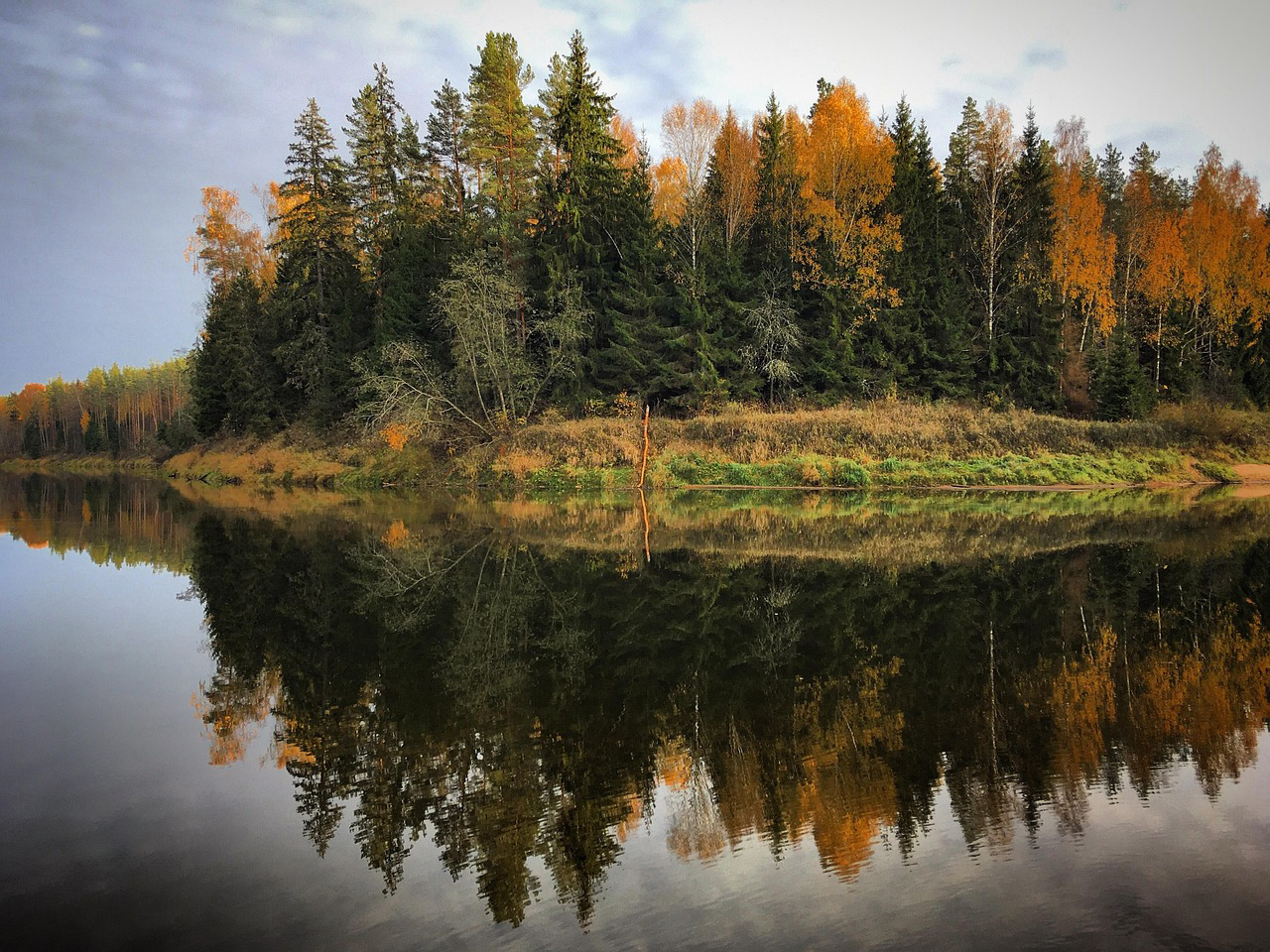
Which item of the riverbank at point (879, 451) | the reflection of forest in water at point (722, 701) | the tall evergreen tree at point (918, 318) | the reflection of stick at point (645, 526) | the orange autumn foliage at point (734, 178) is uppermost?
the orange autumn foliage at point (734, 178)

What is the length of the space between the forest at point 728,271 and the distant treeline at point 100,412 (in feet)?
192

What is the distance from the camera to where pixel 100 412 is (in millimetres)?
104250

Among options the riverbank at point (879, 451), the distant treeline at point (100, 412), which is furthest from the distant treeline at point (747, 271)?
the distant treeline at point (100, 412)

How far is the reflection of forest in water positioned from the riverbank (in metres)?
16.5

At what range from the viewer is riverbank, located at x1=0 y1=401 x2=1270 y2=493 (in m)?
28.2

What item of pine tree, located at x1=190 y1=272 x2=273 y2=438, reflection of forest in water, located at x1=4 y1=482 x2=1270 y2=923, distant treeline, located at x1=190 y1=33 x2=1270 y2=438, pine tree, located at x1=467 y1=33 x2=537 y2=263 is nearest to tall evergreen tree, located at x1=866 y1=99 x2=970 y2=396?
distant treeline, located at x1=190 y1=33 x2=1270 y2=438

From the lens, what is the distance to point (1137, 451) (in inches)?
1156

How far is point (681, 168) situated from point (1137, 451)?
2546 cm

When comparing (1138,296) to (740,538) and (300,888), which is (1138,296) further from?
(300,888)

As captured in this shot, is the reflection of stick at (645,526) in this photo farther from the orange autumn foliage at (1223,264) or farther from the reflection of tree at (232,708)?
the orange autumn foliage at (1223,264)

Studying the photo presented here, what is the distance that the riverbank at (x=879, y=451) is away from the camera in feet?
92.5

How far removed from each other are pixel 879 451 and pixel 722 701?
24480 mm

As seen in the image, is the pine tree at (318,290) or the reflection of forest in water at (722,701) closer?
the reflection of forest in water at (722,701)

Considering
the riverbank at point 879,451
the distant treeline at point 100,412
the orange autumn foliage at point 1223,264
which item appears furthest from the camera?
the distant treeline at point 100,412
